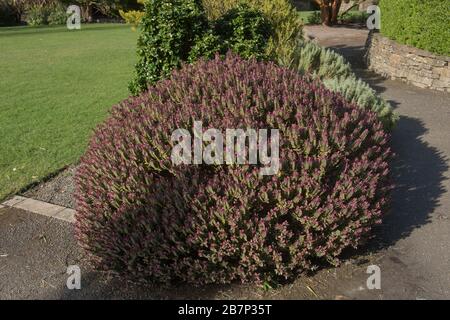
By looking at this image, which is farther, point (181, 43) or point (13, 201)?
point (181, 43)

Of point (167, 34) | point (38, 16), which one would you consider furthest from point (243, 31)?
point (38, 16)

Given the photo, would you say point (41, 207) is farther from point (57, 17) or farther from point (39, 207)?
point (57, 17)

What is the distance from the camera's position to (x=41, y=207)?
529cm

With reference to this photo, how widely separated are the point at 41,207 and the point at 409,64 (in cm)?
821

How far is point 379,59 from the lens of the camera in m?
11.4

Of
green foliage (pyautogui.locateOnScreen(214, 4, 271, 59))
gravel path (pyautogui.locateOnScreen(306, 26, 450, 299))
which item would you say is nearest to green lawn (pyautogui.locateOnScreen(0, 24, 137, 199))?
green foliage (pyautogui.locateOnScreen(214, 4, 271, 59))

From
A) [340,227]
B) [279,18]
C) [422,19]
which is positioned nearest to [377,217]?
[340,227]

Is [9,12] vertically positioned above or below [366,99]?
above

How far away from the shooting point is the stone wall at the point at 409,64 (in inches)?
372

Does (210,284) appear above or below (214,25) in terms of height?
below

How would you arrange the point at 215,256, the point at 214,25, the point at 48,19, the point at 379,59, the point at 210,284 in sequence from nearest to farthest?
the point at 215,256
the point at 210,284
the point at 214,25
the point at 379,59
the point at 48,19
